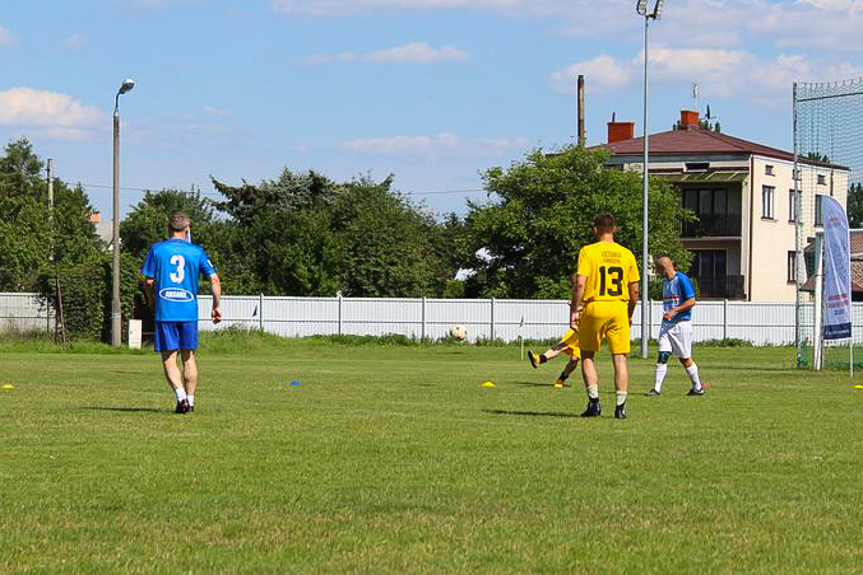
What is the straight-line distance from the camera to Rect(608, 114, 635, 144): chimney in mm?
89438

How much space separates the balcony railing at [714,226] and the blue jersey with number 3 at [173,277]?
218 ft

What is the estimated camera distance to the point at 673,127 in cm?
9538

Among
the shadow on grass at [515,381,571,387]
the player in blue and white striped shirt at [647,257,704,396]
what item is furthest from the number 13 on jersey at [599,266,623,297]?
the shadow on grass at [515,381,571,387]

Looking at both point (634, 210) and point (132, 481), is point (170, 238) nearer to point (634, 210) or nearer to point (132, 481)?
point (132, 481)

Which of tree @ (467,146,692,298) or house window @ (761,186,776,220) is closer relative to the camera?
tree @ (467,146,692,298)

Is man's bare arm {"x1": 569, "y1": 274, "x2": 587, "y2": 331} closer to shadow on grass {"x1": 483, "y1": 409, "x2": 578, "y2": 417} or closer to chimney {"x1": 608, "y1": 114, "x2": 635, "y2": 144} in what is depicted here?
shadow on grass {"x1": 483, "y1": 409, "x2": 578, "y2": 417}

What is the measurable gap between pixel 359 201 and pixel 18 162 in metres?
32.4

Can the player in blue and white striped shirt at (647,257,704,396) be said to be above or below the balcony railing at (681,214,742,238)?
below

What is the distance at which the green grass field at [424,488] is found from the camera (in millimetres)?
6328

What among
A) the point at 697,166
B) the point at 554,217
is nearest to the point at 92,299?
the point at 554,217

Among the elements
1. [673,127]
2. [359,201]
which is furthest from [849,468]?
[673,127]

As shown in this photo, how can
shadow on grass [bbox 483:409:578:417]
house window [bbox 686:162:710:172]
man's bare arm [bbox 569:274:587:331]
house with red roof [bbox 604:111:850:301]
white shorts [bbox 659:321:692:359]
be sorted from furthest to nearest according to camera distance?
house window [bbox 686:162:710:172] → house with red roof [bbox 604:111:850:301] → white shorts [bbox 659:321:692:359] → shadow on grass [bbox 483:409:578:417] → man's bare arm [bbox 569:274:587:331]

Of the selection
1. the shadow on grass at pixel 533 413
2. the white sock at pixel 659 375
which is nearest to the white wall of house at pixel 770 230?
the white sock at pixel 659 375

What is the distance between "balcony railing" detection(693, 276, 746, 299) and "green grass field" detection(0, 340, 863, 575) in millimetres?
62965
